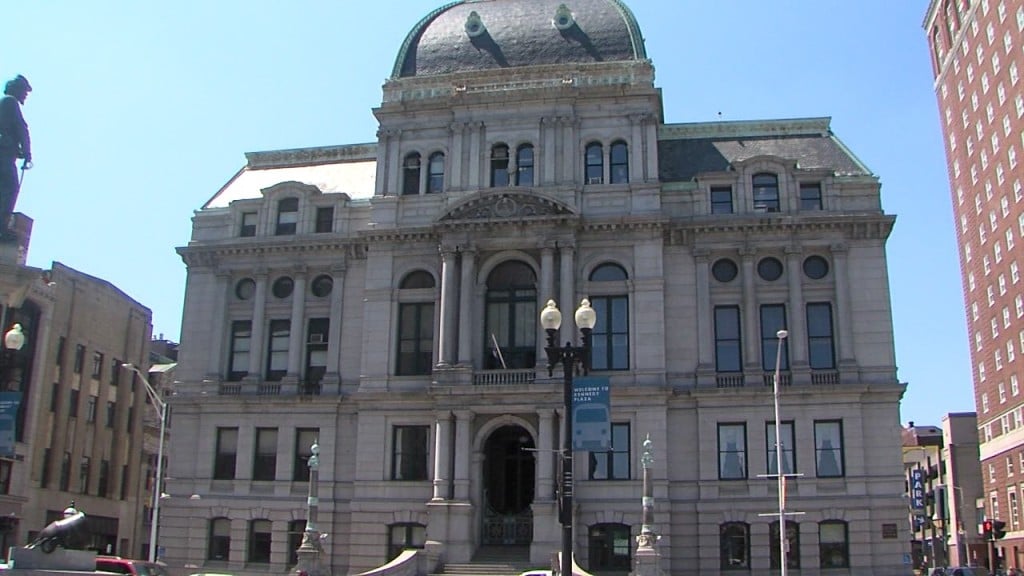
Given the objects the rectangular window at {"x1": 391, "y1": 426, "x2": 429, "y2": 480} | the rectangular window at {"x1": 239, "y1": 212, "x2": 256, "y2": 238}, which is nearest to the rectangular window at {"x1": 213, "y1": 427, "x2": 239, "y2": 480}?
the rectangular window at {"x1": 391, "y1": 426, "x2": 429, "y2": 480}

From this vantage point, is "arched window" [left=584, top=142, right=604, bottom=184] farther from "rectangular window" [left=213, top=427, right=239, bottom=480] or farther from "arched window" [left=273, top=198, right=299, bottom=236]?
"rectangular window" [left=213, top=427, right=239, bottom=480]

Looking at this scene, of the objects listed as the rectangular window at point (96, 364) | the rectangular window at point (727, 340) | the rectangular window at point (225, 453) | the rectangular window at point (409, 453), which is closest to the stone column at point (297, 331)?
the rectangular window at point (225, 453)

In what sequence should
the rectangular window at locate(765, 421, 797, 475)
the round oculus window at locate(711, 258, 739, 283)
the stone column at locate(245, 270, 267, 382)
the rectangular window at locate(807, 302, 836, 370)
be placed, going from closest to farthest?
the rectangular window at locate(765, 421, 797, 475)
the rectangular window at locate(807, 302, 836, 370)
the round oculus window at locate(711, 258, 739, 283)
the stone column at locate(245, 270, 267, 382)

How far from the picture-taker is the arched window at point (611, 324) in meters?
45.9

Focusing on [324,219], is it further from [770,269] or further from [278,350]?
[770,269]

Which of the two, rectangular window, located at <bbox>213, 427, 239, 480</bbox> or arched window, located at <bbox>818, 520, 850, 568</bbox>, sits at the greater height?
rectangular window, located at <bbox>213, 427, 239, 480</bbox>

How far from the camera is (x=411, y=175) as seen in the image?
50375 mm

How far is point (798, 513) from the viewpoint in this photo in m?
42.8

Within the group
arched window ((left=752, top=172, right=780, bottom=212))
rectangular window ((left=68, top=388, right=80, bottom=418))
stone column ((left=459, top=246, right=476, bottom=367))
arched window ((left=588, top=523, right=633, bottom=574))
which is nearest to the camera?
arched window ((left=588, top=523, right=633, bottom=574))

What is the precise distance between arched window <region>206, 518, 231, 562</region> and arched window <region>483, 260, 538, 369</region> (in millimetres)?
14393

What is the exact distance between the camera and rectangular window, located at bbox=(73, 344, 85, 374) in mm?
67062

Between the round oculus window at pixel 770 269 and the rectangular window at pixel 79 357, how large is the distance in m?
44.4

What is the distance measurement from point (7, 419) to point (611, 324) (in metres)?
25.2

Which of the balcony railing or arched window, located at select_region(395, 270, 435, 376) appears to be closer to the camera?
the balcony railing
